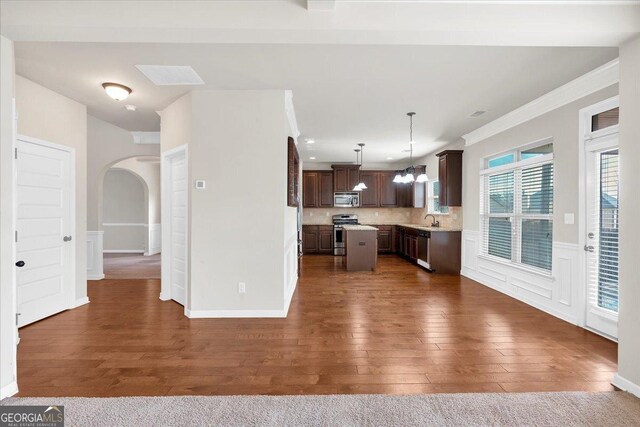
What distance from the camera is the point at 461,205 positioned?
5.84 meters

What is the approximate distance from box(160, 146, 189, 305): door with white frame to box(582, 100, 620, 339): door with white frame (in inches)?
183

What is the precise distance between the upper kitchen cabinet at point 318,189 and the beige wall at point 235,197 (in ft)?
16.5

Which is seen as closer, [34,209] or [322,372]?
[322,372]

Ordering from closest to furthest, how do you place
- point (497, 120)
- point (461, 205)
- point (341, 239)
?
point (497, 120), point (461, 205), point (341, 239)

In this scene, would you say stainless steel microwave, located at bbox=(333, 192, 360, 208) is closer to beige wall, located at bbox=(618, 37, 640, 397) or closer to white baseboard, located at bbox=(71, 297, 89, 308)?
white baseboard, located at bbox=(71, 297, 89, 308)

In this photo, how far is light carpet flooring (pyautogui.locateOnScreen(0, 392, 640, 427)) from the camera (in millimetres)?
1775

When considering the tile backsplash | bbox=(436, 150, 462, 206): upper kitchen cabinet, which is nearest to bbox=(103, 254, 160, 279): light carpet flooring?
the tile backsplash

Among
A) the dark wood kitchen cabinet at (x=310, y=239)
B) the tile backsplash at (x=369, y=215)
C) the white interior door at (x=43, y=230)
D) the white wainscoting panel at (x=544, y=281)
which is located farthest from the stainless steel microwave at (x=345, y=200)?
the white interior door at (x=43, y=230)

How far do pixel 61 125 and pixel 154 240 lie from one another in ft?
18.7

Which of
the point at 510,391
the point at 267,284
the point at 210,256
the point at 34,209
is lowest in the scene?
the point at 510,391

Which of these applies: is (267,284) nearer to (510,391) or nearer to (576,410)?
(510,391)

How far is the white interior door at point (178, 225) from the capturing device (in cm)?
391

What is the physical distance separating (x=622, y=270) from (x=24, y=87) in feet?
18.5

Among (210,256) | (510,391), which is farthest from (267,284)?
(510,391)
